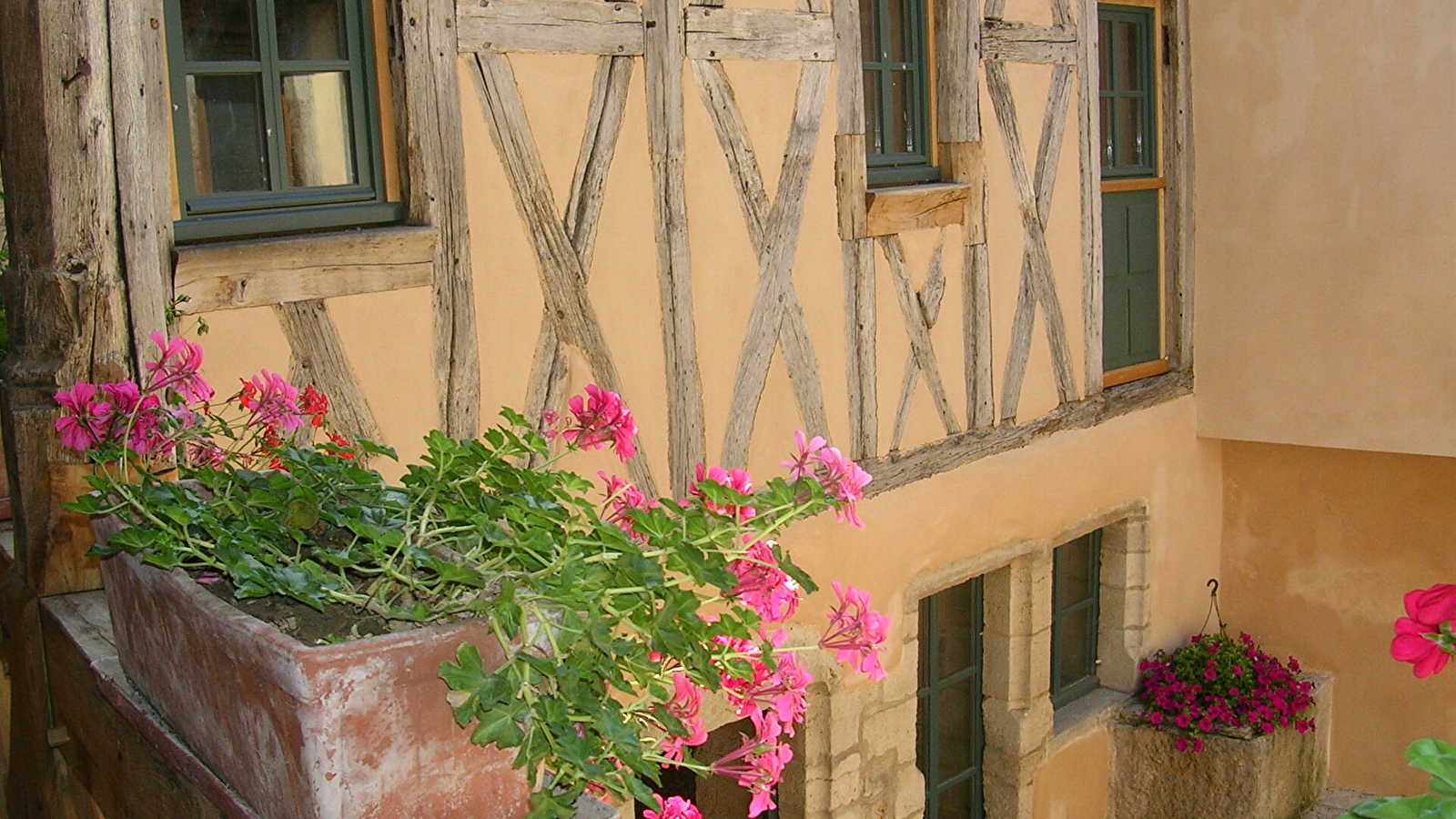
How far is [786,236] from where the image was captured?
4.86 meters

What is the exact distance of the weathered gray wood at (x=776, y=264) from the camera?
476cm

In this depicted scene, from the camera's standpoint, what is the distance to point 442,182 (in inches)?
150

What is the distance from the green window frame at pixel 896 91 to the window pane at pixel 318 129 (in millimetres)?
2120

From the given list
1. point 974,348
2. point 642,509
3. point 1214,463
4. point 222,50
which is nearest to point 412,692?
point 642,509

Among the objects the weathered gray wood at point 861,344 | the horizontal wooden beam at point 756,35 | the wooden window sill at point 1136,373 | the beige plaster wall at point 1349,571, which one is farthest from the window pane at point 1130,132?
the horizontal wooden beam at point 756,35

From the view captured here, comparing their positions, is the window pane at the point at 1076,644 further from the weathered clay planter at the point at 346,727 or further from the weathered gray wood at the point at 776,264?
the weathered clay planter at the point at 346,727

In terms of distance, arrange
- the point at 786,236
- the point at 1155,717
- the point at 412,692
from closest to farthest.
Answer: the point at 412,692
the point at 786,236
the point at 1155,717

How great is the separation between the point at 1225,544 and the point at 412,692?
6942mm

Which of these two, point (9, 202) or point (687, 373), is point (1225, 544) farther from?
point (9, 202)

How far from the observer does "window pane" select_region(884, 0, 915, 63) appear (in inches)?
216

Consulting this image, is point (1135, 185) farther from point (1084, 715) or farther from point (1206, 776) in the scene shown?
point (1206, 776)

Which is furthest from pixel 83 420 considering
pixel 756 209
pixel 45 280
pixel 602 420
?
pixel 756 209

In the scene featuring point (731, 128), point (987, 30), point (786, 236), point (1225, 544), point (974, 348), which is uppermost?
point (987, 30)

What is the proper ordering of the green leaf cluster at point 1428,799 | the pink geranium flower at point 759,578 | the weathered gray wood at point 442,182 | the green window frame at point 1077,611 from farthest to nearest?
the green window frame at point 1077,611 → the weathered gray wood at point 442,182 → the pink geranium flower at point 759,578 → the green leaf cluster at point 1428,799
